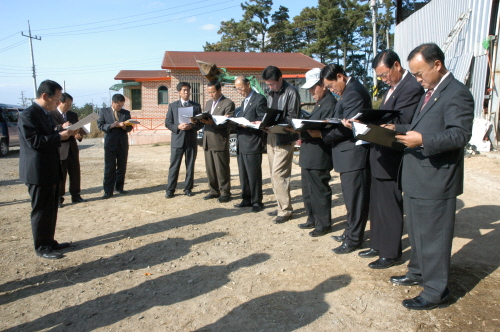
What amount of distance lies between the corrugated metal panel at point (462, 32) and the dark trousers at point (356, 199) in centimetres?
838

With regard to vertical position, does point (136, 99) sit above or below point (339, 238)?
above

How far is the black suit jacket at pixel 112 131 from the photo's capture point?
6.86 metres

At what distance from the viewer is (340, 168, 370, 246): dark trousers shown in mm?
4004

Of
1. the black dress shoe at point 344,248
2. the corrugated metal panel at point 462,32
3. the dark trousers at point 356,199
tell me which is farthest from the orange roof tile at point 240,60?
the black dress shoe at point 344,248

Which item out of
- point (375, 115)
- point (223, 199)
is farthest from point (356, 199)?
point (223, 199)

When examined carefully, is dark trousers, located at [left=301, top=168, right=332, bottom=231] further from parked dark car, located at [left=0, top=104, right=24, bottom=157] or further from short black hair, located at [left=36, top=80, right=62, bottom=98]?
parked dark car, located at [left=0, top=104, right=24, bottom=157]

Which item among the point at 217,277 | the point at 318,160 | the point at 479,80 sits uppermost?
the point at 479,80

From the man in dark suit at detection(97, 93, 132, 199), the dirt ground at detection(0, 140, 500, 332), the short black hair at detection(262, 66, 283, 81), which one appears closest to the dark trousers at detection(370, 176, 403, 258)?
the dirt ground at detection(0, 140, 500, 332)

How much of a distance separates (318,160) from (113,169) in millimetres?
4110

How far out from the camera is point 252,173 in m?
5.76

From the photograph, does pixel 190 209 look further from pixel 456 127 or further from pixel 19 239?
pixel 456 127

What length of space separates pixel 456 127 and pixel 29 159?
407 cm

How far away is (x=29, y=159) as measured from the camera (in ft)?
13.3

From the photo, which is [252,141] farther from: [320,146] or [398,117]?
[398,117]
